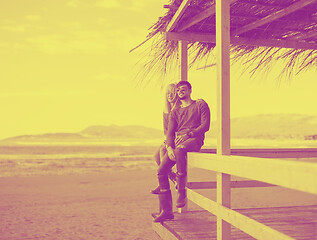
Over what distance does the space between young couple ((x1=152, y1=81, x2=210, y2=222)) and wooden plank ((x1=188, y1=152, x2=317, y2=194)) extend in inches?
33.9

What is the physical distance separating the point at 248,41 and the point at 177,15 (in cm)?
145

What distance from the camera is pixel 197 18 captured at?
18.0ft

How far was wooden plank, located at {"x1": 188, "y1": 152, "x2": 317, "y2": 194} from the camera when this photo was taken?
84.7 inches

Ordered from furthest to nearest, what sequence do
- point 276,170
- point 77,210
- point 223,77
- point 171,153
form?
point 77,210 < point 171,153 < point 223,77 < point 276,170

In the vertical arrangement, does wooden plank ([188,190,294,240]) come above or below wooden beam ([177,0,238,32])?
below

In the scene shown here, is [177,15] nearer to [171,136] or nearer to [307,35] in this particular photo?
[171,136]

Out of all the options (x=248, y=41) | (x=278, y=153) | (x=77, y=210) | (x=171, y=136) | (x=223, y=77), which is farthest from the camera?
(x=77, y=210)

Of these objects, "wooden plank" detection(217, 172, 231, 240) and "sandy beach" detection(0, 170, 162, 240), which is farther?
"sandy beach" detection(0, 170, 162, 240)

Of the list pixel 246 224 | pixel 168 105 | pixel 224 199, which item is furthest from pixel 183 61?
pixel 246 224

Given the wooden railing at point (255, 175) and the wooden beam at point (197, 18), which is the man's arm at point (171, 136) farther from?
the wooden beam at point (197, 18)

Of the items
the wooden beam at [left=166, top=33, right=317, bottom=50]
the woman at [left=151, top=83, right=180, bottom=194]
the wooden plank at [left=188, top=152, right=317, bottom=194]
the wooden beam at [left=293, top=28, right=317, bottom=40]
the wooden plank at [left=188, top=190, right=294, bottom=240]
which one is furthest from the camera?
the wooden beam at [left=293, top=28, right=317, bottom=40]

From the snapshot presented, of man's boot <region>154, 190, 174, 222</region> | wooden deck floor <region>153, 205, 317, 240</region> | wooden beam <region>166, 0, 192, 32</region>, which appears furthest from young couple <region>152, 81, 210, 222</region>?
wooden beam <region>166, 0, 192, 32</region>

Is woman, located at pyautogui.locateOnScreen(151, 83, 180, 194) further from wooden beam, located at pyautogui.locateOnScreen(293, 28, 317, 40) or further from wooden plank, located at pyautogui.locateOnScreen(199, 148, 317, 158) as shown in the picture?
wooden beam, located at pyautogui.locateOnScreen(293, 28, 317, 40)

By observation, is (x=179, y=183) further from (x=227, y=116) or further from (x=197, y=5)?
(x=197, y=5)
